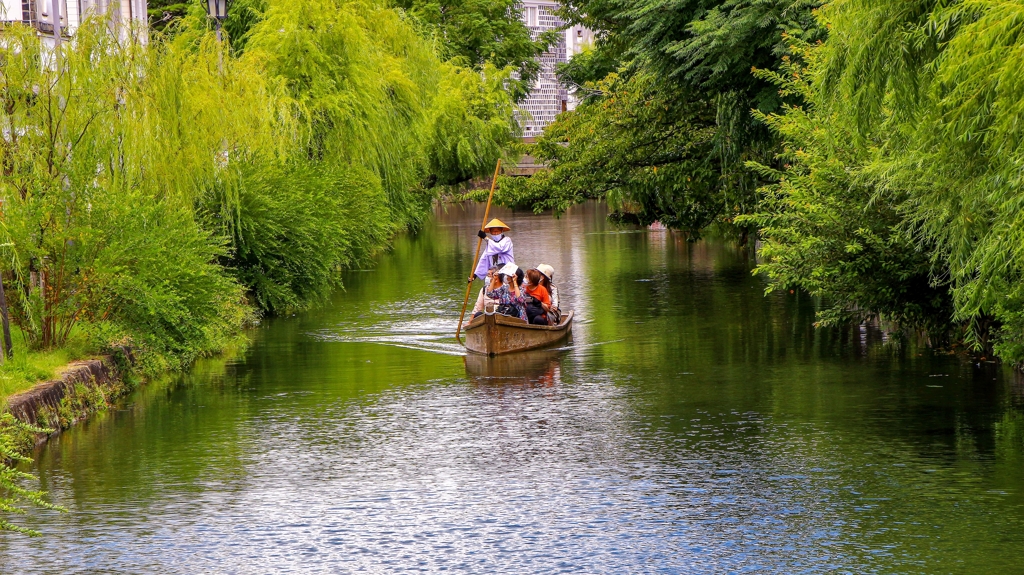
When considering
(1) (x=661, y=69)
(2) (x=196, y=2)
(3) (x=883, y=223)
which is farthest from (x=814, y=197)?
(2) (x=196, y=2)

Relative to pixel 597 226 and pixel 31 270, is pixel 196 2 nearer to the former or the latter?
pixel 31 270

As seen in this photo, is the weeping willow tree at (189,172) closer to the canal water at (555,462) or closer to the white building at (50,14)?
the white building at (50,14)

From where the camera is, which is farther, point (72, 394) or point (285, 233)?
point (285, 233)

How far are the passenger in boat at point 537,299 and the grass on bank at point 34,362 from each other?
25.0ft

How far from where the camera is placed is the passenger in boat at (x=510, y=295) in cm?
2345

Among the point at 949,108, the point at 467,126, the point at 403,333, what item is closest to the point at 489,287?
the point at 403,333

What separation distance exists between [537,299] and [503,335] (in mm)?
1332

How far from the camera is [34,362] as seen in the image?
56.0 feet

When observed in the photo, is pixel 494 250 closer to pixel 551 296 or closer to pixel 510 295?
pixel 551 296

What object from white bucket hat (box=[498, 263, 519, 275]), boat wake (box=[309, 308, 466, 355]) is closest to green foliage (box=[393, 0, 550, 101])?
boat wake (box=[309, 308, 466, 355])

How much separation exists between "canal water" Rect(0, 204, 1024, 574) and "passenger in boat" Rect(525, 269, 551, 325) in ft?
2.84

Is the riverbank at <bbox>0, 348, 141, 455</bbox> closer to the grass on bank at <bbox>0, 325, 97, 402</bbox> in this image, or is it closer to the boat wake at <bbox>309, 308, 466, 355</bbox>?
the grass on bank at <bbox>0, 325, 97, 402</bbox>

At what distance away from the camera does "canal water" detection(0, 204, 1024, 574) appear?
11.5m

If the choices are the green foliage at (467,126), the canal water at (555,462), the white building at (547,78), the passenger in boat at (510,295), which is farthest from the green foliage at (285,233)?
the white building at (547,78)
